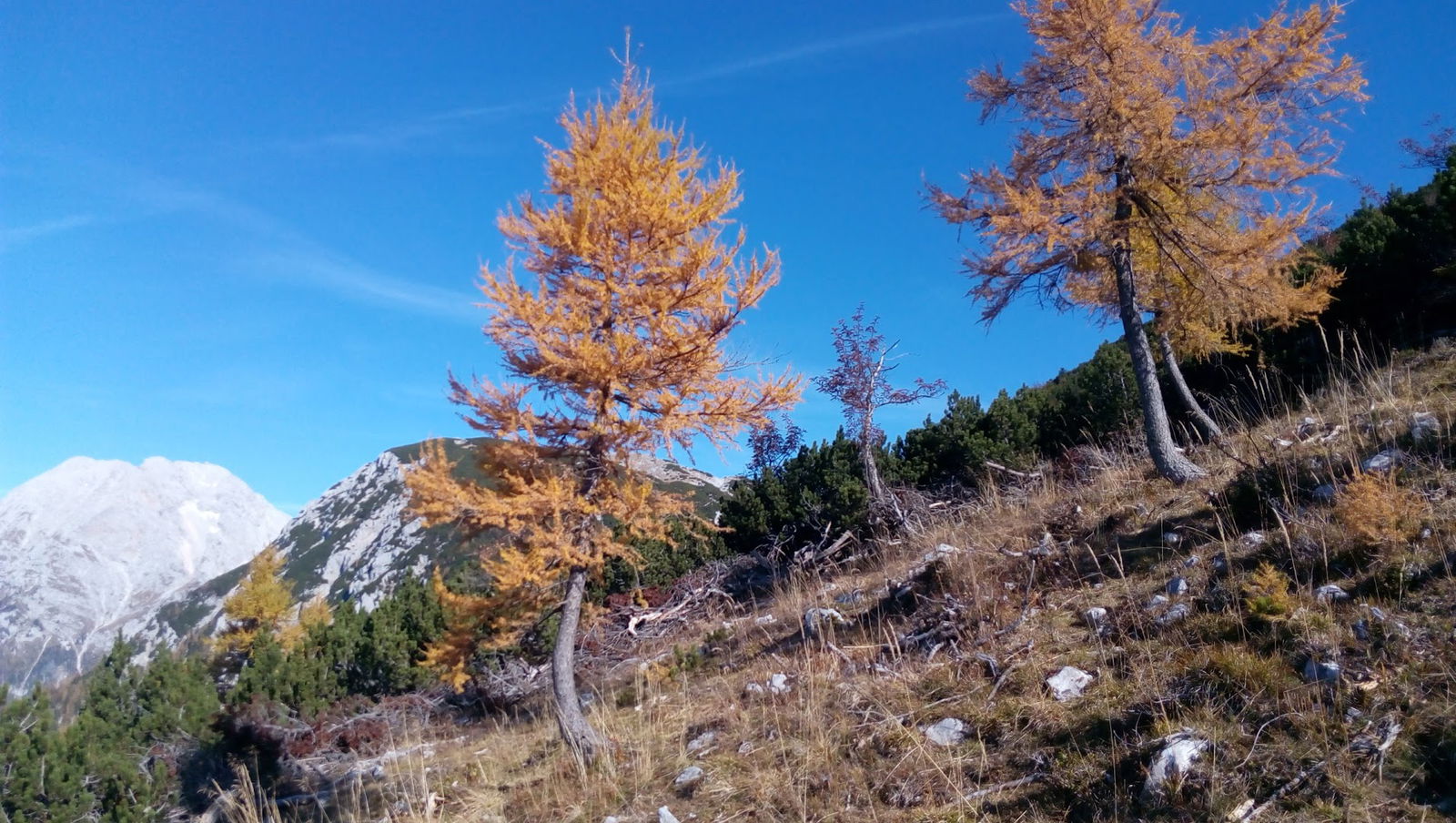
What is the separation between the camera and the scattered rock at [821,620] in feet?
24.9

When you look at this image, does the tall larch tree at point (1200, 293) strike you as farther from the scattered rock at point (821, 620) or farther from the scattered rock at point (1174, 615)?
the scattered rock at point (821, 620)

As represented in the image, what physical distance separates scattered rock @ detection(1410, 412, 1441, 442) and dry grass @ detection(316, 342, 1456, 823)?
82 mm

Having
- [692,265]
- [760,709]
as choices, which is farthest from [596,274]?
[760,709]

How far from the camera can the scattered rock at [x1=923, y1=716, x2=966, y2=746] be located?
4.77 m

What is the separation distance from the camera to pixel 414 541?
7938 cm

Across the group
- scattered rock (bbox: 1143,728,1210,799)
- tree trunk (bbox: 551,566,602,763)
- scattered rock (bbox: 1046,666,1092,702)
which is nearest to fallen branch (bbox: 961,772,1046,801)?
scattered rock (bbox: 1143,728,1210,799)

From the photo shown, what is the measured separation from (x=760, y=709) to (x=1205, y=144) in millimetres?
8080

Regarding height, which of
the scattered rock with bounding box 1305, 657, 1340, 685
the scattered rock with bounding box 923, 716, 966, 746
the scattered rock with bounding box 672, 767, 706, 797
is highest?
the scattered rock with bounding box 1305, 657, 1340, 685

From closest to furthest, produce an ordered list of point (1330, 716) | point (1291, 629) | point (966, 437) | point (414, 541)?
point (1330, 716) → point (1291, 629) → point (966, 437) → point (414, 541)

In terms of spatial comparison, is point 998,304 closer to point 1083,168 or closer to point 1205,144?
point 1083,168

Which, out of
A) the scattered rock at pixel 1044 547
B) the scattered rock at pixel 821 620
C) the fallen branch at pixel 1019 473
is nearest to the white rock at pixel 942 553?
the scattered rock at pixel 1044 547

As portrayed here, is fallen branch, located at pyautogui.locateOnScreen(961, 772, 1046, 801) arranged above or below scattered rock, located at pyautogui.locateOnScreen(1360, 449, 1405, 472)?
below

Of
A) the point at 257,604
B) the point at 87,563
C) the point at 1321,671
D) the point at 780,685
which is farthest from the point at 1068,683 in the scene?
the point at 87,563

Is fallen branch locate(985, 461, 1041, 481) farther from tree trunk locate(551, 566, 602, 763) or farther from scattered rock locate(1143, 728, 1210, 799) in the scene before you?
scattered rock locate(1143, 728, 1210, 799)
